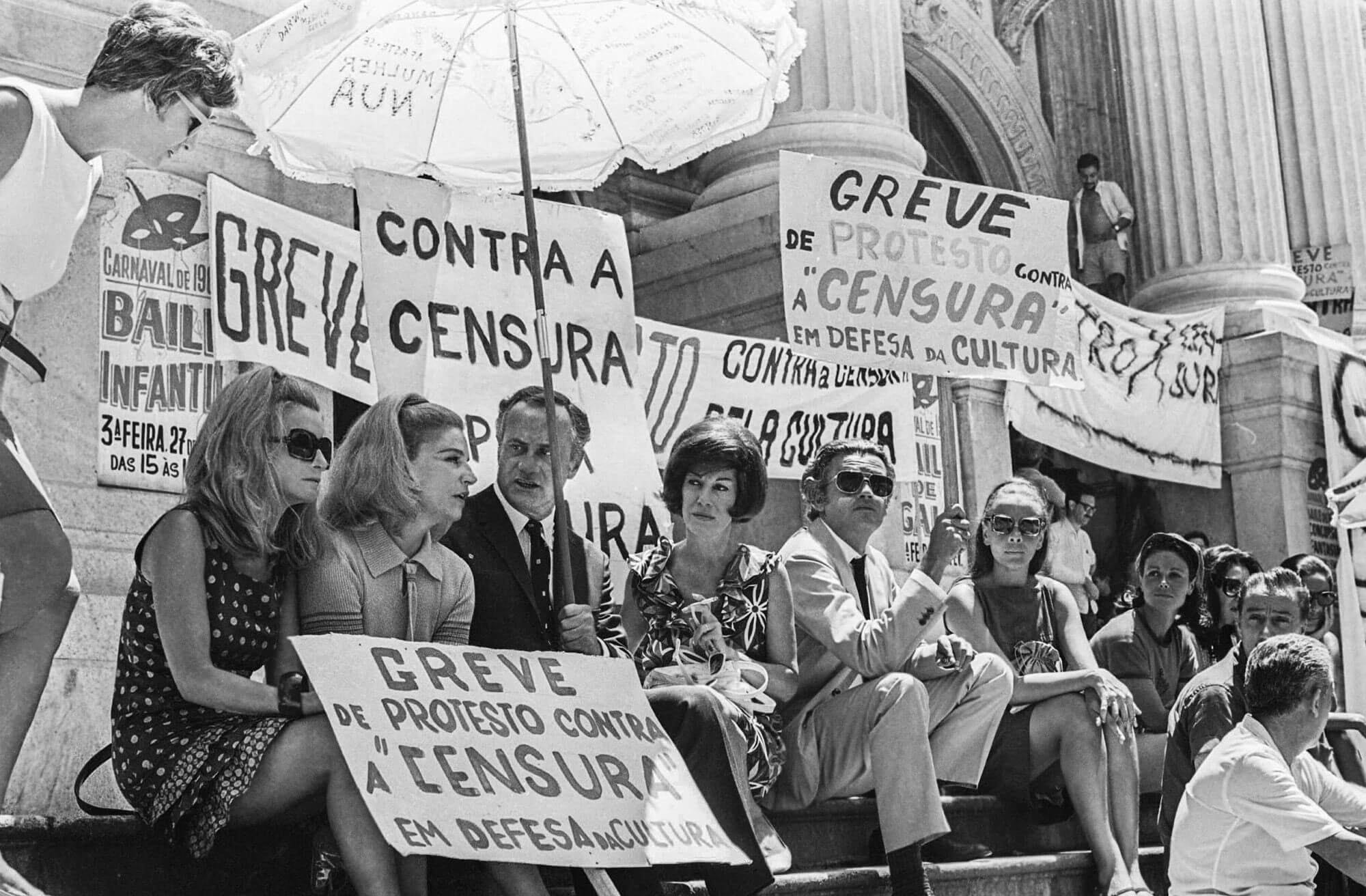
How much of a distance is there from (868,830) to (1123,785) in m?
0.95

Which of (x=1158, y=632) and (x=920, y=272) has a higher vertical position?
(x=920, y=272)

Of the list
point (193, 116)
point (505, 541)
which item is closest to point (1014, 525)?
point (505, 541)

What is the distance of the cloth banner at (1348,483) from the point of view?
11.0 metres

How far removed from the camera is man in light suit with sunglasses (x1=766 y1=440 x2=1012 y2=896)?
5.70m

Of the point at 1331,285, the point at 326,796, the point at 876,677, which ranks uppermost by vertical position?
the point at 1331,285

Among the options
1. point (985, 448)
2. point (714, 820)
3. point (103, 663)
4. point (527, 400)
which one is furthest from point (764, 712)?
point (985, 448)

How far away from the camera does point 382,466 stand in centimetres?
471

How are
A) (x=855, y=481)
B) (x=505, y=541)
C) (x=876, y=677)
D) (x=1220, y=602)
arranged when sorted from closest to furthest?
(x=505, y=541) → (x=876, y=677) → (x=855, y=481) → (x=1220, y=602)

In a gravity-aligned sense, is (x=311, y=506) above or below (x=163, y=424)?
below

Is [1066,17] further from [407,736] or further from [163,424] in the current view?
[407,736]

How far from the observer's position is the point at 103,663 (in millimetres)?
6195

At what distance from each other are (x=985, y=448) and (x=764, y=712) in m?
5.11

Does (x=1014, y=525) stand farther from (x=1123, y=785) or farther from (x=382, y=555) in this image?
(x=382, y=555)

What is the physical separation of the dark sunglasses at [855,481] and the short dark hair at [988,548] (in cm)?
58
